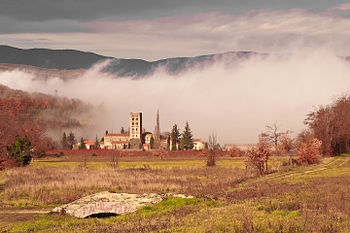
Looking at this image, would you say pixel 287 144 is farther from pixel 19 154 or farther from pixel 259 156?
pixel 19 154

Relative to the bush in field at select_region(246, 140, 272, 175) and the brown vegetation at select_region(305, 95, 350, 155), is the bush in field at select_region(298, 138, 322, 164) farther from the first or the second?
the brown vegetation at select_region(305, 95, 350, 155)

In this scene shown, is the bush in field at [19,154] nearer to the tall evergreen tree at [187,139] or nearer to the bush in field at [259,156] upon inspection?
the bush in field at [259,156]

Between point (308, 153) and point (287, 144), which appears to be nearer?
point (308, 153)

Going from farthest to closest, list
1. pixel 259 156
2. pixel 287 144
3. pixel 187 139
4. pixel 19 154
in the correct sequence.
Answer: pixel 187 139 → pixel 19 154 → pixel 287 144 → pixel 259 156

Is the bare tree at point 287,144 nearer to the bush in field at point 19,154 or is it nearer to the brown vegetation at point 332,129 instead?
the brown vegetation at point 332,129

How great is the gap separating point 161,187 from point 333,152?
180 feet

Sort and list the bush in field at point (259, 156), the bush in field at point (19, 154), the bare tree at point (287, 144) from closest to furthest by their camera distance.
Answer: the bush in field at point (259, 156)
the bare tree at point (287, 144)
the bush in field at point (19, 154)

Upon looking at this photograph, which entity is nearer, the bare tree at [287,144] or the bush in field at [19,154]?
the bare tree at [287,144]

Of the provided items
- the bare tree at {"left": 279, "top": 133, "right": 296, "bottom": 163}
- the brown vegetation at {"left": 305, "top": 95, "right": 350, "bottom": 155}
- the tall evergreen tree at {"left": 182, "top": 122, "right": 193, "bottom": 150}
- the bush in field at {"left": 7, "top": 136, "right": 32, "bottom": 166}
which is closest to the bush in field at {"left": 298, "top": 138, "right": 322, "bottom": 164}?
the bare tree at {"left": 279, "top": 133, "right": 296, "bottom": 163}

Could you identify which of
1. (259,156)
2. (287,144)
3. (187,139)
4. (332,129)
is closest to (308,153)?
(287,144)

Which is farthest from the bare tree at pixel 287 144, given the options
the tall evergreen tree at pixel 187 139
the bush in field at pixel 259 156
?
the tall evergreen tree at pixel 187 139

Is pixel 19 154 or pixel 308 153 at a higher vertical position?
pixel 308 153

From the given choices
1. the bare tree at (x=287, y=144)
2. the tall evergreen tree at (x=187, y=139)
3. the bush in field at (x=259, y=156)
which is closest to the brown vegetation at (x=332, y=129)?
the bare tree at (x=287, y=144)

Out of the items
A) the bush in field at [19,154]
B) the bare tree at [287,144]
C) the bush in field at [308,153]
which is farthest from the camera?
the bush in field at [19,154]
